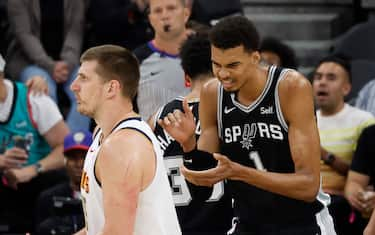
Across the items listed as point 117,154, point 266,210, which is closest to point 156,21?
point 266,210

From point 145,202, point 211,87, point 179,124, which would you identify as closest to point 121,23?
point 211,87

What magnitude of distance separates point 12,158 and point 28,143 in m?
0.33

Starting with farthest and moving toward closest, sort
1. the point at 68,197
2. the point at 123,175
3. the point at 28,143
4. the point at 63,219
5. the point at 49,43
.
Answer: the point at 49,43 → the point at 28,143 → the point at 68,197 → the point at 63,219 → the point at 123,175

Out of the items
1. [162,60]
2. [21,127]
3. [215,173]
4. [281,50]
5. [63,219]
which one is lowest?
[63,219]

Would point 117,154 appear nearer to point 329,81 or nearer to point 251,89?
point 251,89

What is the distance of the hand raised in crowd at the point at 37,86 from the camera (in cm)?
744

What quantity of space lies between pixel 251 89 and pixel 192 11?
3350mm

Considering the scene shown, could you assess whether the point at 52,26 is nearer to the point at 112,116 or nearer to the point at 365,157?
the point at 365,157

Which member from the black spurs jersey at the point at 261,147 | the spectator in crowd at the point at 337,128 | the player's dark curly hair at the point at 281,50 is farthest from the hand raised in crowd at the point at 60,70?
the black spurs jersey at the point at 261,147

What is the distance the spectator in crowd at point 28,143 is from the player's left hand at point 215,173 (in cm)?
264

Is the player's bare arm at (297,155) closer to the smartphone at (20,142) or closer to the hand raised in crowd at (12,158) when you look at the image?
the hand raised in crowd at (12,158)

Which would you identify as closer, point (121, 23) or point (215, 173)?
point (215, 173)

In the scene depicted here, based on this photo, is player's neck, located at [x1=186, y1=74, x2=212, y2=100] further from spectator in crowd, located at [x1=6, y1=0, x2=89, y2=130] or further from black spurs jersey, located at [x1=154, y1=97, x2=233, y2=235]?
spectator in crowd, located at [x1=6, y1=0, x2=89, y2=130]

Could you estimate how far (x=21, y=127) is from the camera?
7.37 meters
